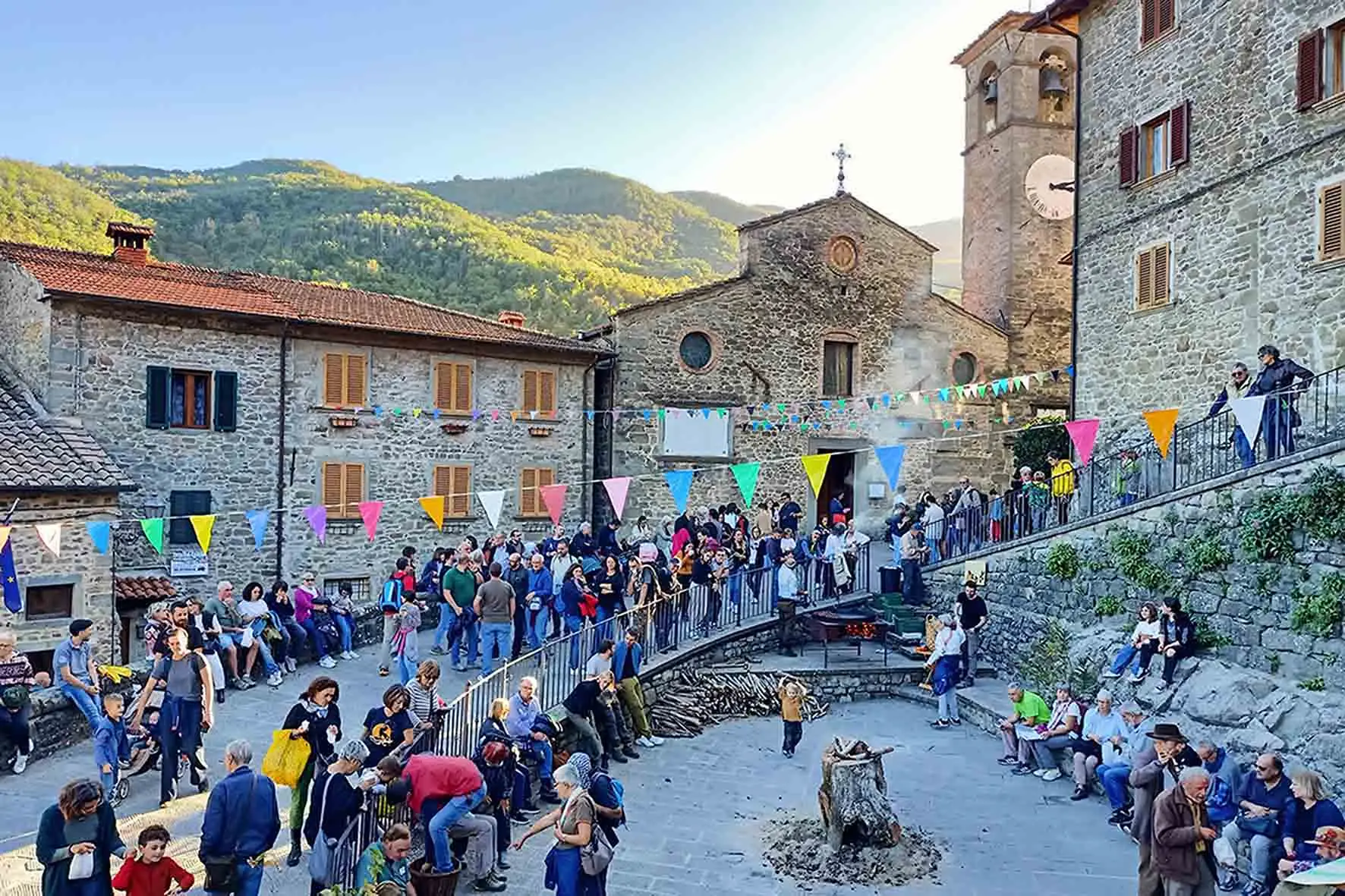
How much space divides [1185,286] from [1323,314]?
109 inches

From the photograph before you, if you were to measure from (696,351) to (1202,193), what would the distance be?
1122 cm

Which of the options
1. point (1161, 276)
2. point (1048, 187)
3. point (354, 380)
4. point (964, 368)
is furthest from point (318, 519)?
point (1048, 187)

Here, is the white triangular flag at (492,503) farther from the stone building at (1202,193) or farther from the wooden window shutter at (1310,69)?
the wooden window shutter at (1310,69)

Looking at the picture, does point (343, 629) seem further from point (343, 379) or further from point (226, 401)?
point (343, 379)

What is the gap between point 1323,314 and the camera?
12.9 meters

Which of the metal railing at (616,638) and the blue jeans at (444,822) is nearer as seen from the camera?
the blue jeans at (444,822)

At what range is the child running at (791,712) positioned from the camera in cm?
1210

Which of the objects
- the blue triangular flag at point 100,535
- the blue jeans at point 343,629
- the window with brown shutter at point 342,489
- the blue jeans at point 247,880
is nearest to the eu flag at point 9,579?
the blue triangular flag at point 100,535

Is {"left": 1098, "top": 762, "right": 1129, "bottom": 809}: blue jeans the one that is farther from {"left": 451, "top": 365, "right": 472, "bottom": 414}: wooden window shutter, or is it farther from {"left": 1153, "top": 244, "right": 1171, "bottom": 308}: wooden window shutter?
{"left": 451, "top": 365, "right": 472, "bottom": 414}: wooden window shutter

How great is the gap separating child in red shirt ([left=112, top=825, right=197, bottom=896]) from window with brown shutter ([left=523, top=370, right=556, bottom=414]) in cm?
1609

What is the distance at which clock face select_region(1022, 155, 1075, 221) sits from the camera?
24.3 meters

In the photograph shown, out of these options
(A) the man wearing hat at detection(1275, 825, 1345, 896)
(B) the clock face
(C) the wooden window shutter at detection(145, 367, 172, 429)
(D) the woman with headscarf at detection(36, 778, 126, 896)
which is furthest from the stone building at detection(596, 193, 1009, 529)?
(D) the woman with headscarf at detection(36, 778, 126, 896)

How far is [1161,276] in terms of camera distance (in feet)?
52.7

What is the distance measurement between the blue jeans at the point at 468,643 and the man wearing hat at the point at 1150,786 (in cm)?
880
